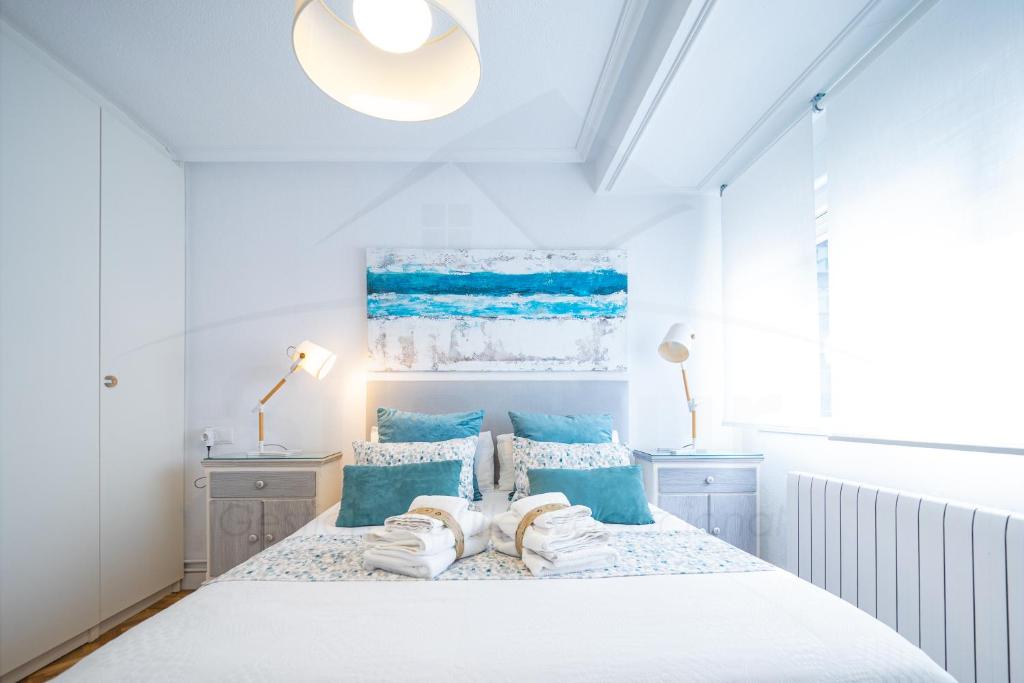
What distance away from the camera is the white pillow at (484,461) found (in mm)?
2785

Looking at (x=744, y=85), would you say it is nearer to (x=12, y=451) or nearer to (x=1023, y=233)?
(x=1023, y=233)

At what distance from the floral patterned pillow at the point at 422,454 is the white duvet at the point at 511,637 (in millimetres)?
939

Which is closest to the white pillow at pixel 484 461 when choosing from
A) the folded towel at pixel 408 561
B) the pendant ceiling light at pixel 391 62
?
the folded towel at pixel 408 561

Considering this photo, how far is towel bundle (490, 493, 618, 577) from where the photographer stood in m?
1.69

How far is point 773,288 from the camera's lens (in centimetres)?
278

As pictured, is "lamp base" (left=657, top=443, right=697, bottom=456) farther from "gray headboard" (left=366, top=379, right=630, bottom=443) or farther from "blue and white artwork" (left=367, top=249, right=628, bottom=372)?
"blue and white artwork" (left=367, top=249, right=628, bottom=372)

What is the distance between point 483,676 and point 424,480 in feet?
3.90

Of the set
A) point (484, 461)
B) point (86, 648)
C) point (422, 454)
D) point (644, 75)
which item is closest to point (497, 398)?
point (484, 461)

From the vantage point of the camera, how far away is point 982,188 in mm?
1604

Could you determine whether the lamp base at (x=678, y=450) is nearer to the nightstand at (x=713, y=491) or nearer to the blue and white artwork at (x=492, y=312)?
the nightstand at (x=713, y=491)

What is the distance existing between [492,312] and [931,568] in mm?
2271

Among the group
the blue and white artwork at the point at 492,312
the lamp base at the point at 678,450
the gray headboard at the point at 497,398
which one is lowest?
the lamp base at the point at 678,450

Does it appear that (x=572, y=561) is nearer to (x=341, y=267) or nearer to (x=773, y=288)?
(x=773, y=288)

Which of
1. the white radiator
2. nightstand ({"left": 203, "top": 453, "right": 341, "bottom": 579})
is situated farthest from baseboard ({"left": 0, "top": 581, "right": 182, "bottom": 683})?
the white radiator
